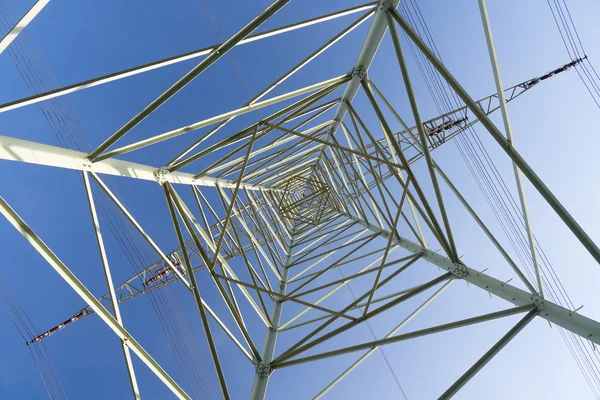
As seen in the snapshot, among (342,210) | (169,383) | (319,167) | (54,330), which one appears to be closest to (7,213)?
(169,383)

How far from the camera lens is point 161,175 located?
5188 mm

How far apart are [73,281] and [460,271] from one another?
14.5ft

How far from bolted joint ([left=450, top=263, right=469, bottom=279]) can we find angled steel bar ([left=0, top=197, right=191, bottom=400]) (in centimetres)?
365

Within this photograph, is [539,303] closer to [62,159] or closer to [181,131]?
[181,131]

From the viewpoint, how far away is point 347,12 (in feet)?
15.6

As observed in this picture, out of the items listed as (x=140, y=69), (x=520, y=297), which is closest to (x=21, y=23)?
(x=140, y=69)

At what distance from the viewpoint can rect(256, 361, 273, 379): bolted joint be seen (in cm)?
449

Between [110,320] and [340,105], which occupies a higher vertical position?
[340,105]

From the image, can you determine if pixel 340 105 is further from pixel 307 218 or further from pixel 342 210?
pixel 307 218

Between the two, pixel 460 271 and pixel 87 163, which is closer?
pixel 87 163

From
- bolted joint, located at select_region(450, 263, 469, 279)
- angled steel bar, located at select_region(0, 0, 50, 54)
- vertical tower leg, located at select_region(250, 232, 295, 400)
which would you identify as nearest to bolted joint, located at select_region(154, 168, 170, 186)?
angled steel bar, located at select_region(0, 0, 50, 54)

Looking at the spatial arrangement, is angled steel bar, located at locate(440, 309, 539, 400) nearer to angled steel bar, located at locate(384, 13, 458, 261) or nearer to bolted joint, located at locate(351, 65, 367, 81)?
angled steel bar, located at locate(384, 13, 458, 261)

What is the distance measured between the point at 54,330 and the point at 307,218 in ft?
65.5

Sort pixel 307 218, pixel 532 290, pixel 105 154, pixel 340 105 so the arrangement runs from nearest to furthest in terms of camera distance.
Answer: pixel 532 290 → pixel 105 154 → pixel 340 105 → pixel 307 218
